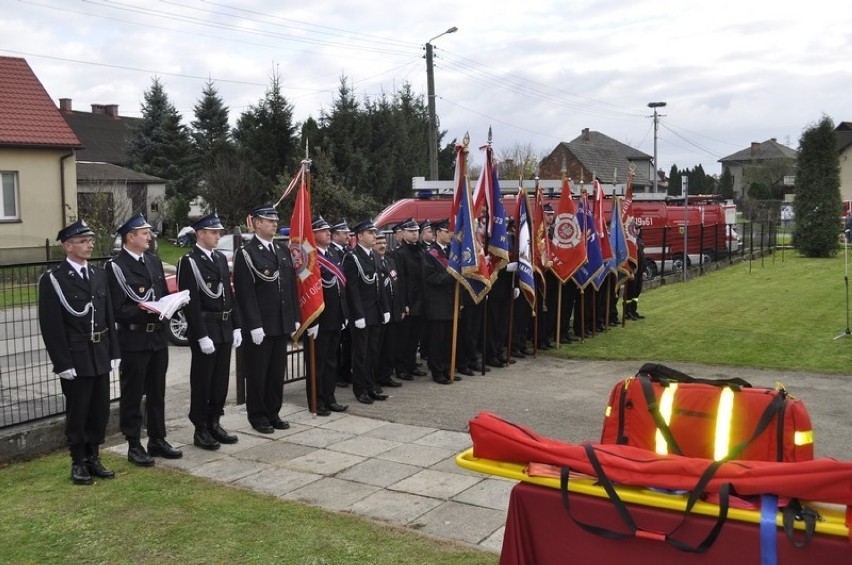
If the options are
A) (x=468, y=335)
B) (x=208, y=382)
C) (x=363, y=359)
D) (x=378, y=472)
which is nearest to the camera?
(x=378, y=472)

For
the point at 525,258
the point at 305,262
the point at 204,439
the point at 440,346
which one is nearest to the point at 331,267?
the point at 305,262

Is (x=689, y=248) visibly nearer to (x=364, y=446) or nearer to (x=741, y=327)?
(x=741, y=327)

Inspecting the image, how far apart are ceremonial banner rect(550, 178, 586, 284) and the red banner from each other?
17.1 ft

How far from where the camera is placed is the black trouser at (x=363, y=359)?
8813 millimetres

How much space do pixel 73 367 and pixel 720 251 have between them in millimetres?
23654

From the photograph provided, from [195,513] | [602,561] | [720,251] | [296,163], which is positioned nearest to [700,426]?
[602,561]

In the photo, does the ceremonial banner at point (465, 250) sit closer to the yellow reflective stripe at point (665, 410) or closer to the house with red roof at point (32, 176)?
the yellow reflective stripe at point (665, 410)

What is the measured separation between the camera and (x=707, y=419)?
3.83m

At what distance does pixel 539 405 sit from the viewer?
8.65m

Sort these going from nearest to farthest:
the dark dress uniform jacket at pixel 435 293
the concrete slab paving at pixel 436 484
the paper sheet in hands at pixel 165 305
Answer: the concrete slab paving at pixel 436 484
the paper sheet in hands at pixel 165 305
the dark dress uniform jacket at pixel 435 293

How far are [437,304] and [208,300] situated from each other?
12.4 feet

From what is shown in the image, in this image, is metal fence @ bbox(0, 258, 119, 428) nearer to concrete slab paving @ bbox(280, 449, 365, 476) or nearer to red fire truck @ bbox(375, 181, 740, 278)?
concrete slab paving @ bbox(280, 449, 365, 476)

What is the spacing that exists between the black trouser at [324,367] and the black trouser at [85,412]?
8.02 feet

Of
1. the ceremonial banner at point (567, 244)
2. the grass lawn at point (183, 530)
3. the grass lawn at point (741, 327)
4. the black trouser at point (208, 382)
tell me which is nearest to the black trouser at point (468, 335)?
the grass lawn at point (741, 327)
